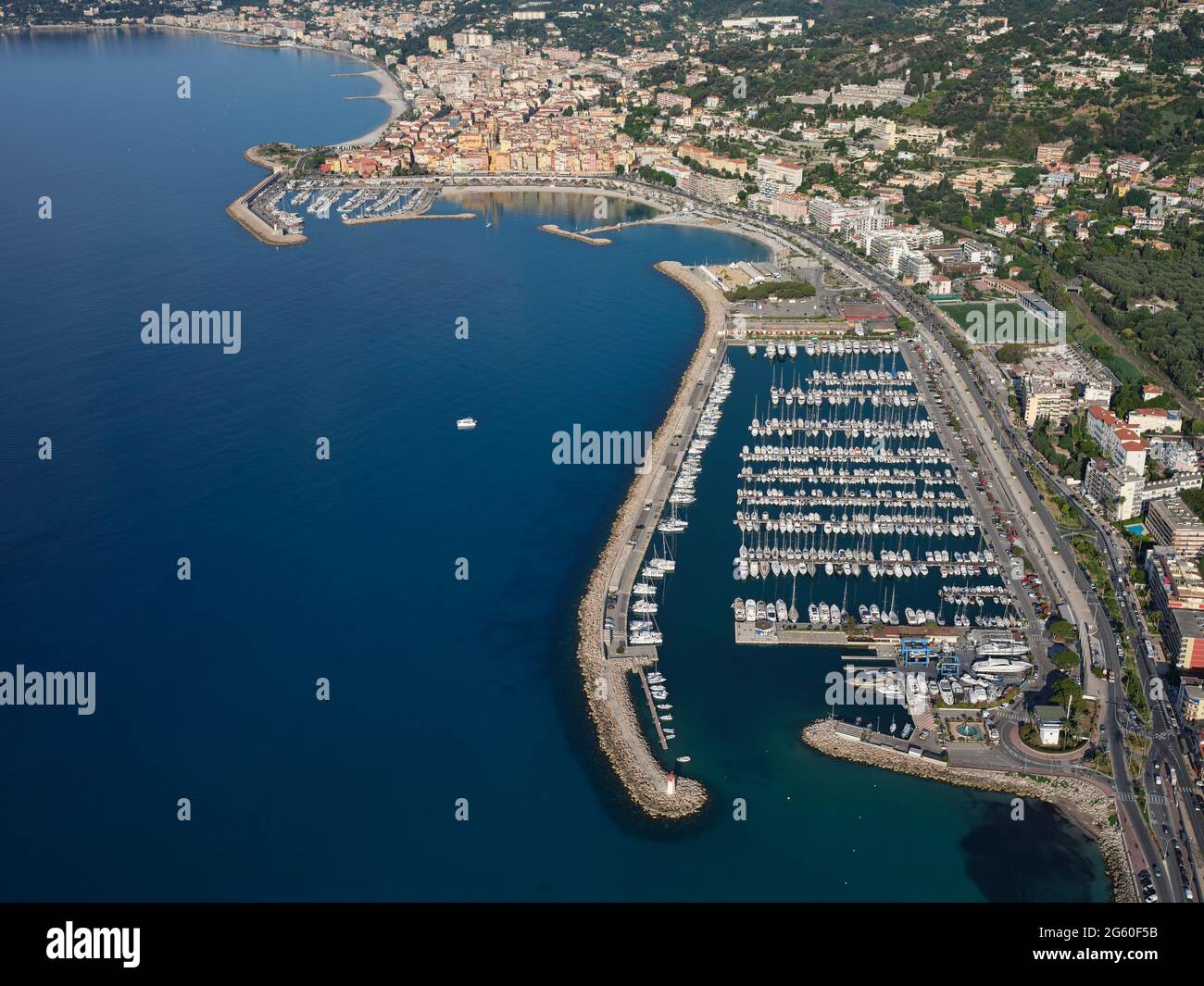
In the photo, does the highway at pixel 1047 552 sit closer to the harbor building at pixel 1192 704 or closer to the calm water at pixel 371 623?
the harbor building at pixel 1192 704

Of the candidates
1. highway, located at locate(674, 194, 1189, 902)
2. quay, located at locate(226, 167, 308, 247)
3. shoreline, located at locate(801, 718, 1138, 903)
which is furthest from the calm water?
quay, located at locate(226, 167, 308, 247)

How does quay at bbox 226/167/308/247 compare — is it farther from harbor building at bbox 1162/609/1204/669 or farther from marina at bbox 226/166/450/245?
harbor building at bbox 1162/609/1204/669

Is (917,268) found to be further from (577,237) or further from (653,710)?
(653,710)

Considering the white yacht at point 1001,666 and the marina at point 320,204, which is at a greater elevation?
the marina at point 320,204

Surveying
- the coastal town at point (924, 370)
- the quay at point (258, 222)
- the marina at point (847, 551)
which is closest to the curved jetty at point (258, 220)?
the quay at point (258, 222)

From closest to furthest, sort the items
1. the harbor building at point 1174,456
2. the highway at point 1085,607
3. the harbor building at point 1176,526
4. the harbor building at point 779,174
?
the highway at point 1085,607 < the harbor building at point 1176,526 < the harbor building at point 1174,456 < the harbor building at point 779,174

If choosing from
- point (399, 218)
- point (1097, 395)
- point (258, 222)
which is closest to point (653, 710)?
point (1097, 395)
